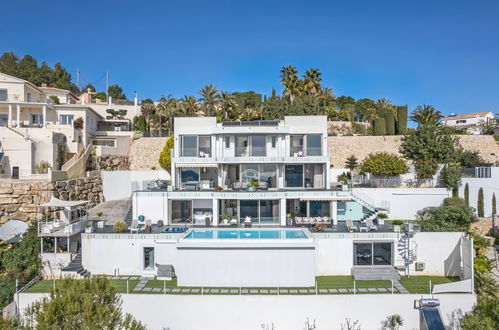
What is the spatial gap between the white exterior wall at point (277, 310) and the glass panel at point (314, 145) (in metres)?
13.5

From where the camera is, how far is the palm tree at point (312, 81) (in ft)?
210

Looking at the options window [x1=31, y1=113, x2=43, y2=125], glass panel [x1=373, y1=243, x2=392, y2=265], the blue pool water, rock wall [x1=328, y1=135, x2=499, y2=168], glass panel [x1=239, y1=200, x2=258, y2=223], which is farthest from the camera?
rock wall [x1=328, y1=135, x2=499, y2=168]

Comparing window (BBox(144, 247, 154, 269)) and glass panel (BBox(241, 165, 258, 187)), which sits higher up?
glass panel (BBox(241, 165, 258, 187))

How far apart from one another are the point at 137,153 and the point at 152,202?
94.5 ft

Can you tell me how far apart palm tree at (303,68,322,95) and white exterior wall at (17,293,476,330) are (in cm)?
4998

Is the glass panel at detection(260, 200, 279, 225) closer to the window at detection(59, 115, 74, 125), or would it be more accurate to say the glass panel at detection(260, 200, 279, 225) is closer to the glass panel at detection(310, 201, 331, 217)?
the glass panel at detection(310, 201, 331, 217)

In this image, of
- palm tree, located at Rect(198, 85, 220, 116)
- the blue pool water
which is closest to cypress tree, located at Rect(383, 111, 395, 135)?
palm tree, located at Rect(198, 85, 220, 116)

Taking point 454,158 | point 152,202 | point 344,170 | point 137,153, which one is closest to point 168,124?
point 137,153

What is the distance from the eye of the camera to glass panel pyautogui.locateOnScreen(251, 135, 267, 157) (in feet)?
98.1

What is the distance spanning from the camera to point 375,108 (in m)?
67.4

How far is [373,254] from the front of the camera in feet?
73.5

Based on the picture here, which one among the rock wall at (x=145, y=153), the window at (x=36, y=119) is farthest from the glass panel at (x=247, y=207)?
the window at (x=36, y=119)

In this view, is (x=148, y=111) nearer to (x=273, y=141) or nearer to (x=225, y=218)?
(x=273, y=141)

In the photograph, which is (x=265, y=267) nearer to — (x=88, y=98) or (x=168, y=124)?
(x=168, y=124)
